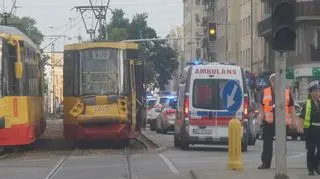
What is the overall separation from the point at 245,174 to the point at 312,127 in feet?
5.06

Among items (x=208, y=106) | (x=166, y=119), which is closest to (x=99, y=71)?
(x=208, y=106)

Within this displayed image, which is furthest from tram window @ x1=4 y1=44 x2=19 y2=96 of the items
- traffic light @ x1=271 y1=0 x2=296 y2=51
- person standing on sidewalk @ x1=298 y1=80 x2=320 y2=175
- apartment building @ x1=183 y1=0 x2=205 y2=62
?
apartment building @ x1=183 y1=0 x2=205 y2=62

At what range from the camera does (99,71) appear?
28.5 m

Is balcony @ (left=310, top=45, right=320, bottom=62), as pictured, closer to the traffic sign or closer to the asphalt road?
the asphalt road

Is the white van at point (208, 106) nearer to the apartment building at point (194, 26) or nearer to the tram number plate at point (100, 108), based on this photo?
the tram number plate at point (100, 108)

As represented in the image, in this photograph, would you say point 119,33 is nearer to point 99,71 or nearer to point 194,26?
point 194,26

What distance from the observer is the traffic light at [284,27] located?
1487 centimetres

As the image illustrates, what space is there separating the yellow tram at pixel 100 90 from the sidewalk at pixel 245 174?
9.60 meters

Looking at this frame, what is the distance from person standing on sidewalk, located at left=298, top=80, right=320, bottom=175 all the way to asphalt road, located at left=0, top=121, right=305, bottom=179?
2398mm

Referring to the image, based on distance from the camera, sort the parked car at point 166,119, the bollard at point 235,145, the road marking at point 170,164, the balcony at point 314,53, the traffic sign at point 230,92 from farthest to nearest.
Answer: the balcony at point 314,53 → the parked car at point 166,119 → the traffic sign at point 230,92 → the road marking at point 170,164 → the bollard at point 235,145

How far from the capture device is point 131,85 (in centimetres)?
2828

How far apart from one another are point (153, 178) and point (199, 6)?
125148 millimetres

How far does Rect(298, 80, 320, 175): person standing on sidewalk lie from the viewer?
696 inches

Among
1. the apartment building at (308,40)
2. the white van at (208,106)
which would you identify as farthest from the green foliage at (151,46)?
the white van at (208,106)
